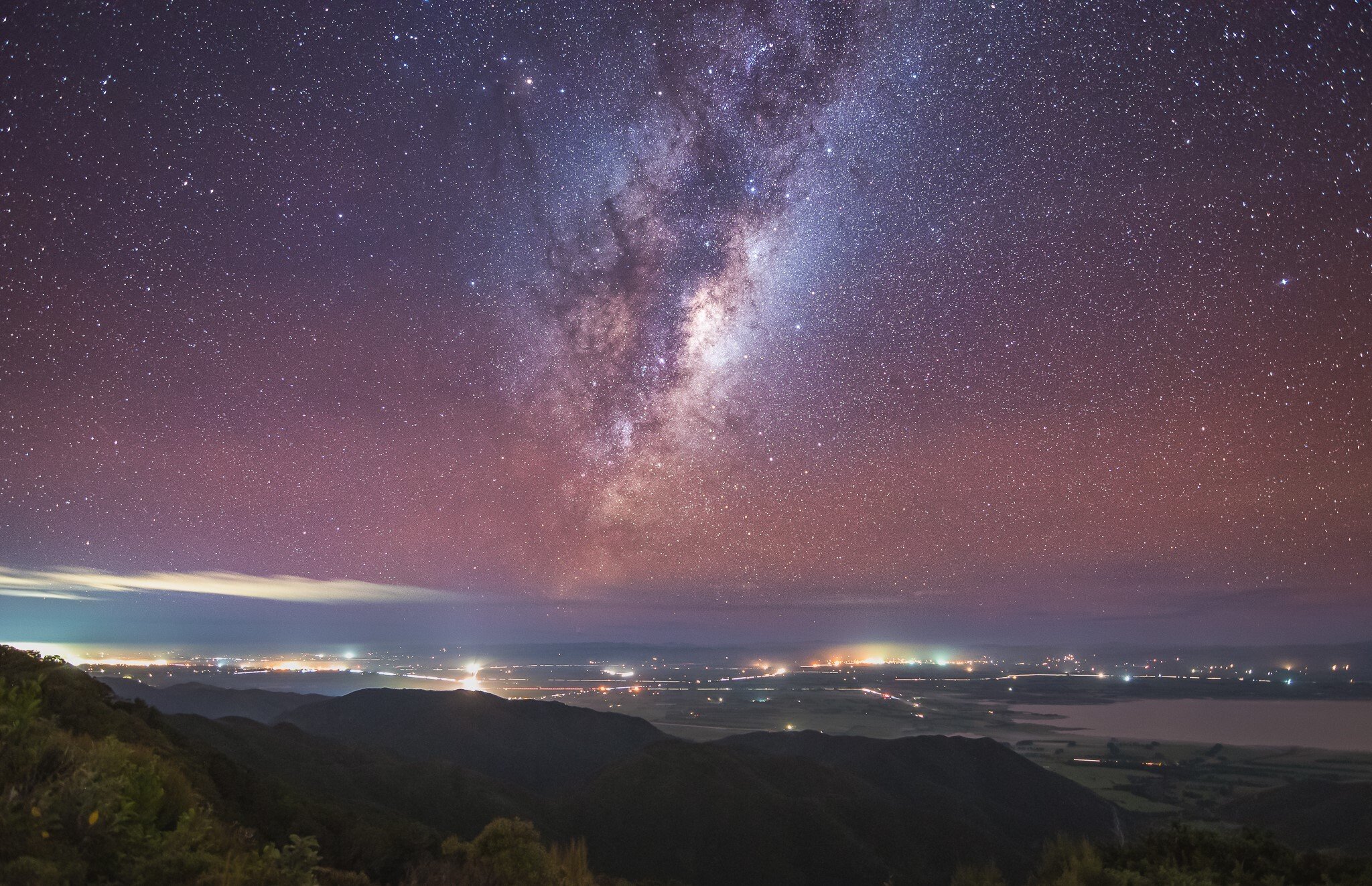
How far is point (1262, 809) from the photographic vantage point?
6047 cm

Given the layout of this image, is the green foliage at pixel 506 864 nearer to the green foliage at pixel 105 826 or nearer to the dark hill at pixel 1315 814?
the green foliage at pixel 105 826

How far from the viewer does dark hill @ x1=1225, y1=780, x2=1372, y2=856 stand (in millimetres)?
47938

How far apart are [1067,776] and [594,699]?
287 feet

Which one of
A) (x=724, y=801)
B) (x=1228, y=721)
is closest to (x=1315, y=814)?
(x=724, y=801)

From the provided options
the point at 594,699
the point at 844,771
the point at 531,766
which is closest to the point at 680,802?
the point at 844,771

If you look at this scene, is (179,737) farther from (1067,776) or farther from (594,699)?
(594,699)

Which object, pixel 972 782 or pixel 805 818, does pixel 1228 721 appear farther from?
pixel 805 818

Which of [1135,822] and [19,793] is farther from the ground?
[19,793]

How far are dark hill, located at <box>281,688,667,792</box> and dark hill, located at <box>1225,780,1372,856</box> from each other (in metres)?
55.1

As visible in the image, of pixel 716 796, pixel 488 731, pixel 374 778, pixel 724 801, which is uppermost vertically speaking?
Answer: pixel 374 778

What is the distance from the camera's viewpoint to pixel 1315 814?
5431 cm

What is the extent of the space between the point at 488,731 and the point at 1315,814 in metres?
77.0

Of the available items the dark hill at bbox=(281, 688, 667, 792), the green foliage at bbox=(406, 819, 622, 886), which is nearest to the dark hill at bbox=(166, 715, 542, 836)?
the dark hill at bbox=(281, 688, 667, 792)

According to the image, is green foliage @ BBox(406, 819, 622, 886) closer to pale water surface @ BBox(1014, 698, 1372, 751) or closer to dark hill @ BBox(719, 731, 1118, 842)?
dark hill @ BBox(719, 731, 1118, 842)
